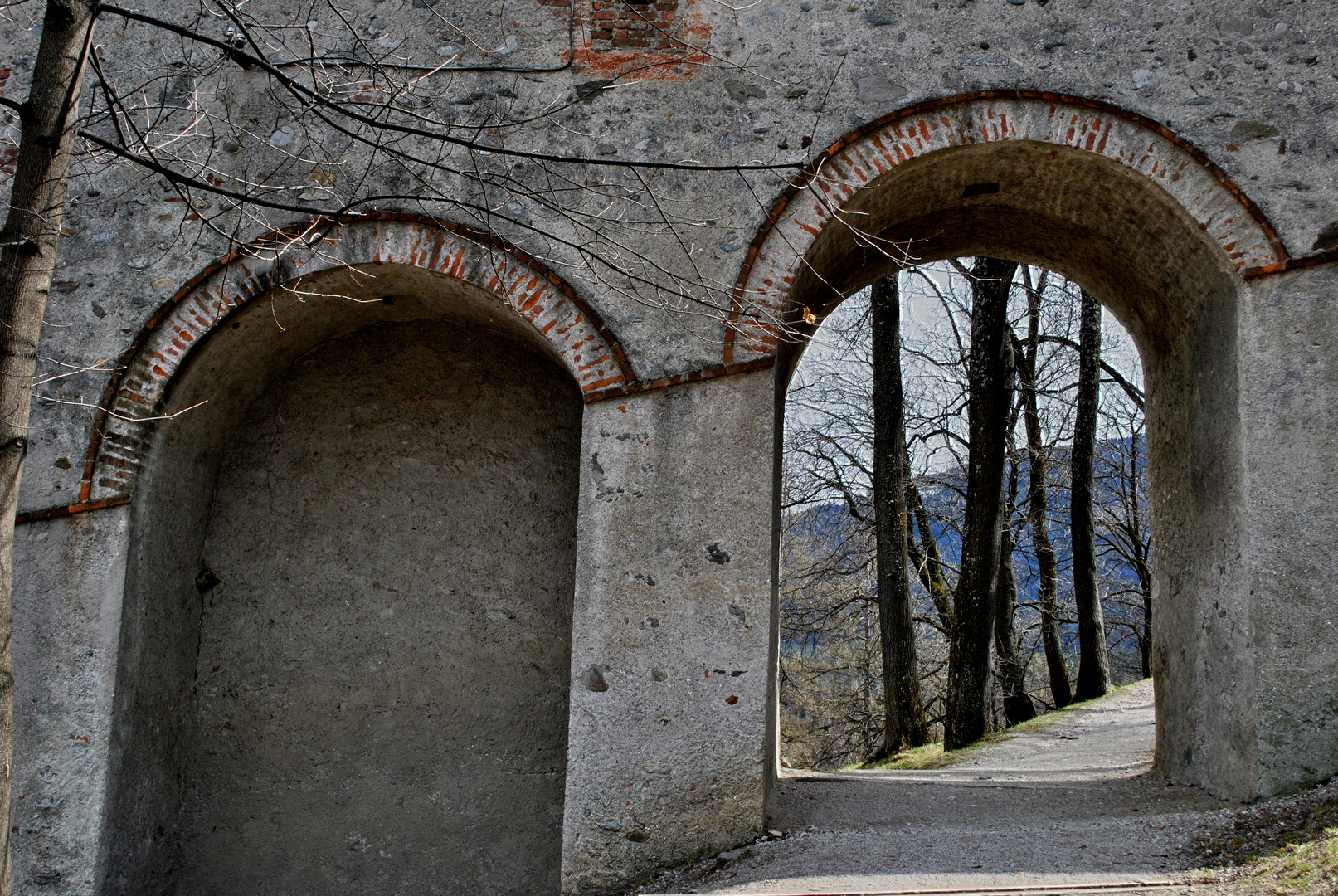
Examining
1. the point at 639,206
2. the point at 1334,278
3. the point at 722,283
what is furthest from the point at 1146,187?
the point at 639,206

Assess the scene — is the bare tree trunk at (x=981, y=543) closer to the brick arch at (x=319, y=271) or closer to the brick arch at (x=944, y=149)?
the brick arch at (x=944, y=149)

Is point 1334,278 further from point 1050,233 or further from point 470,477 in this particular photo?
point 470,477

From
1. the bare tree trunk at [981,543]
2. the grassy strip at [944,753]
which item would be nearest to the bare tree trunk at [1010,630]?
the grassy strip at [944,753]

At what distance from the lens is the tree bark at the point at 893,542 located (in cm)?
1138

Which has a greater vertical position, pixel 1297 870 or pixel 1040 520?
pixel 1040 520

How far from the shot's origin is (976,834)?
17.2ft

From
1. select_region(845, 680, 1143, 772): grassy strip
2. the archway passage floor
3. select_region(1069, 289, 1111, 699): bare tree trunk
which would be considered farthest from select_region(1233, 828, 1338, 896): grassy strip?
select_region(1069, 289, 1111, 699): bare tree trunk

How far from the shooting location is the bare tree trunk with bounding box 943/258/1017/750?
10.3m

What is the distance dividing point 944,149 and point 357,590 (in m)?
4.47

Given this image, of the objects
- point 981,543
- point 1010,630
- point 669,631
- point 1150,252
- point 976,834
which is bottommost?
point 976,834

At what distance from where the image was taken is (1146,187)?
559cm

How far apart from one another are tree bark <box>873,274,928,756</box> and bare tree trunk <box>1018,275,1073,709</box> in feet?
8.46

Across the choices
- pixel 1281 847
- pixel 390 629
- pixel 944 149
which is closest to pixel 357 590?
pixel 390 629

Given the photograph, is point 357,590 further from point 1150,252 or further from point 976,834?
point 1150,252
